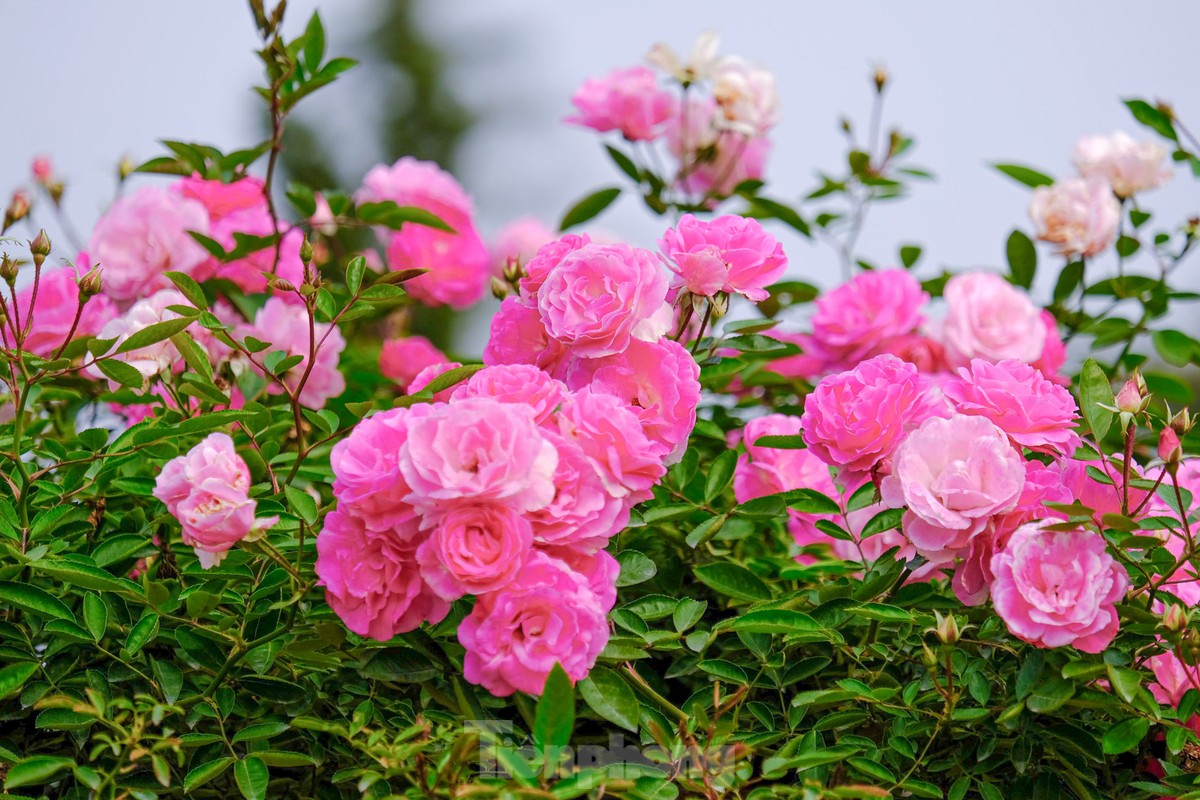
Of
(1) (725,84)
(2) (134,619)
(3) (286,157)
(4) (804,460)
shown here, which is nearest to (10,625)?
(2) (134,619)

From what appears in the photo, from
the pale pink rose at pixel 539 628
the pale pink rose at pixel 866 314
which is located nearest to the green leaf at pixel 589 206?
the pale pink rose at pixel 866 314

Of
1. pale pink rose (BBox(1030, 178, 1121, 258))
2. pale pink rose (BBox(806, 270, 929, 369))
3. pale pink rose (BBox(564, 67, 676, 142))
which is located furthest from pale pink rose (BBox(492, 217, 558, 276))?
pale pink rose (BBox(1030, 178, 1121, 258))

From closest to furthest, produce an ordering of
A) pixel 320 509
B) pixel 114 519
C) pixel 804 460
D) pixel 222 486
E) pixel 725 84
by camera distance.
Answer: pixel 222 486, pixel 320 509, pixel 114 519, pixel 804 460, pixel 725 84

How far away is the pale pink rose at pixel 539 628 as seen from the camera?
87cm

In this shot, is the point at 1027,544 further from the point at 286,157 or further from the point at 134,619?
the point at 286,157

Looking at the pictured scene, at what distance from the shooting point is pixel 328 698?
3.56 feet

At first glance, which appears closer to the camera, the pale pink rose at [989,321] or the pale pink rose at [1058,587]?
the pale pink rose at [1058,587]

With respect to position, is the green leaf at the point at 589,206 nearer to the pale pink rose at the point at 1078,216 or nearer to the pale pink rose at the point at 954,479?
the pale pink rose at the point at 1078,216

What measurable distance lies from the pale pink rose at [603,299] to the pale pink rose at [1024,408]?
0.90ft

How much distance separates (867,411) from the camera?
101 cm

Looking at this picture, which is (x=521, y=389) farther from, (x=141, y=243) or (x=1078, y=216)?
(x=1078, y=216)

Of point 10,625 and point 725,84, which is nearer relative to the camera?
point 10,625

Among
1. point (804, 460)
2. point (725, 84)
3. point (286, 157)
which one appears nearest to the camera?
point (804, 460)

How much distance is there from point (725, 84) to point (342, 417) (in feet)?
2.61
